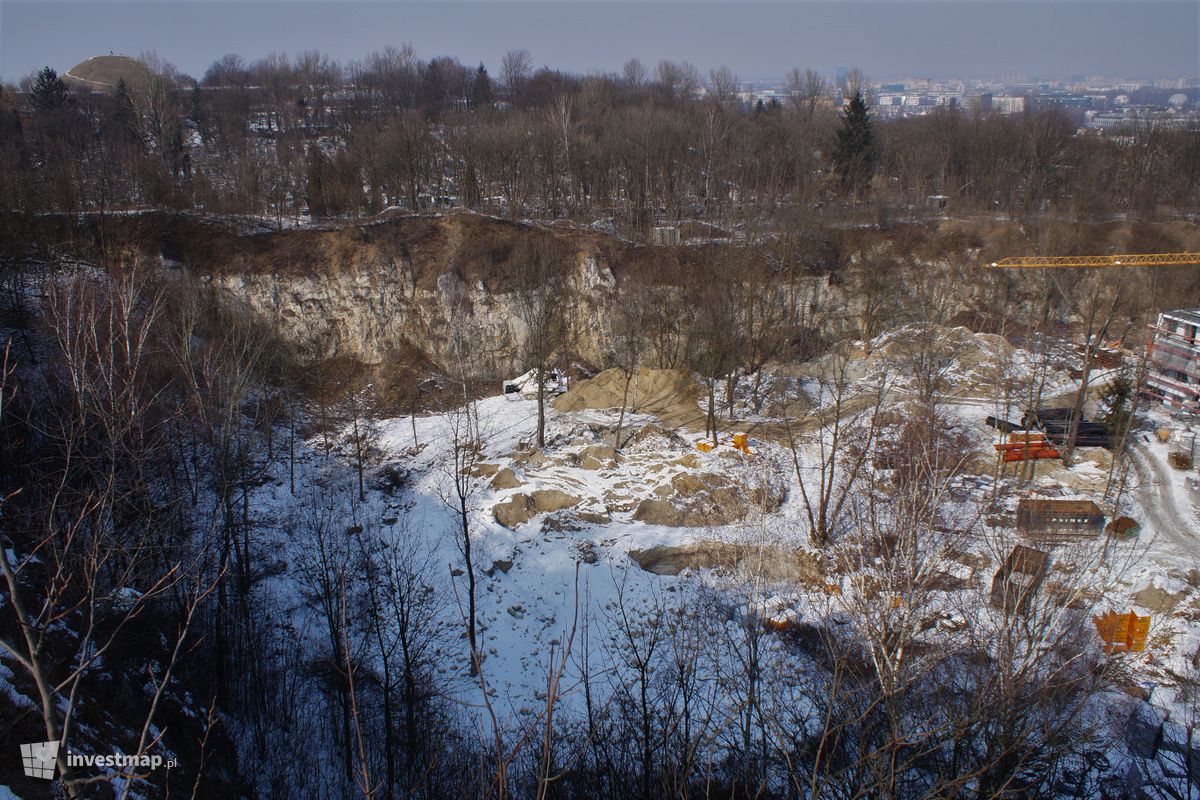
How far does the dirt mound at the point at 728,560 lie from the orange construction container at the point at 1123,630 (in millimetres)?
5732

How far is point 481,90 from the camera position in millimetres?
74312

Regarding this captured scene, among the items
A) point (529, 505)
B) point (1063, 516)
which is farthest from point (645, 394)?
point (1063, 516)

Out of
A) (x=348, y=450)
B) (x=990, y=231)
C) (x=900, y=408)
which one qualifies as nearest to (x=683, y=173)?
(x=990, y=231)

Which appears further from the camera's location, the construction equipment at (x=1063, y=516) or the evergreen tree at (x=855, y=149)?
the evergreen tree at (x=855, y=149)

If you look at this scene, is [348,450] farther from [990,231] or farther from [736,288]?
[990,231]

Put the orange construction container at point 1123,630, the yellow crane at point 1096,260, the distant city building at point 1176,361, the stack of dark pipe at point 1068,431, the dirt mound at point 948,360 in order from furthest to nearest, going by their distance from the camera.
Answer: the yellow crane at point 1096,260
the dirt mound at point 948,360
the distant city building at point 1176,361
the stack of dark pipe at point 1068,431
the orange construction container at point 1123,630

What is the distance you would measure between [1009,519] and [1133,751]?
28.7ft

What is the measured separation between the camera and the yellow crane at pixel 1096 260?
35.2m

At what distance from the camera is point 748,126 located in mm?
54469

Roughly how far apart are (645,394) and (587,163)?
2228 cm

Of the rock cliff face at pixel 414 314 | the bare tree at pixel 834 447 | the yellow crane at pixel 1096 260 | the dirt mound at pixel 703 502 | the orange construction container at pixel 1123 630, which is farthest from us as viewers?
the yellow crane at pixel 1096 260

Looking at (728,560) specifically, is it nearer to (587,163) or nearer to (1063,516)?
(1063,516)

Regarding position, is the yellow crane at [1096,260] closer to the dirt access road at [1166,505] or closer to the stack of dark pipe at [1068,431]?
the stack of dark pipe at [1068,431]

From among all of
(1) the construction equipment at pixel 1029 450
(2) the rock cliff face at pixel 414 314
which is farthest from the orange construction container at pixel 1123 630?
(2) the rock cliff face at pixel 414 314
